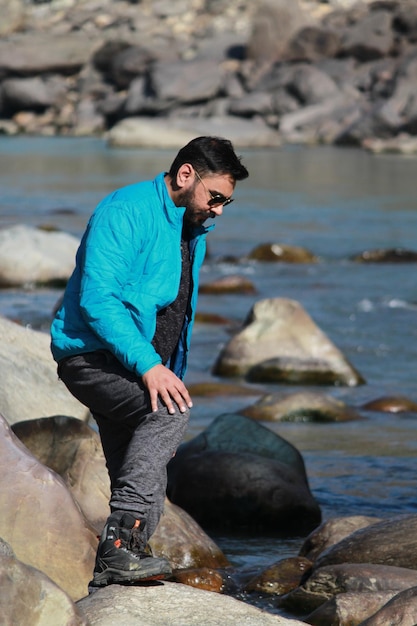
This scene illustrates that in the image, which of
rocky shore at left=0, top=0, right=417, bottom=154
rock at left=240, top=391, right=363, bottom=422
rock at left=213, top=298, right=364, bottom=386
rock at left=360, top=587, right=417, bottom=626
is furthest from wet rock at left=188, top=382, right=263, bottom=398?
rocky shore at left=0, top=0, right=417, bottom=154

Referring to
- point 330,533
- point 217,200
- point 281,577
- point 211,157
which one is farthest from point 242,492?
point 211,157

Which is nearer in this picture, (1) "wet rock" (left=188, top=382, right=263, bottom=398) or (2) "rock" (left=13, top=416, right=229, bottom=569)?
(2) "rock" (left=13, top=416, right=229, bottom=569)

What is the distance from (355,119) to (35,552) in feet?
152

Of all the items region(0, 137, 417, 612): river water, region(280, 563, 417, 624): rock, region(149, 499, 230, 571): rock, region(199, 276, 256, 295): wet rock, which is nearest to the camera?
region(280, 563, 417, 624): rock

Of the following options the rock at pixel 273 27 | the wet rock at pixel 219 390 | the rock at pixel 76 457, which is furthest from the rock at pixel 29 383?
the rock at pixel 273 27

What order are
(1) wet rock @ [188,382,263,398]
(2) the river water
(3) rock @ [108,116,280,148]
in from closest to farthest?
(2) the river water, (1) wet rock @ [188,382,263,398], (3) rock @ [108,116,280,148]

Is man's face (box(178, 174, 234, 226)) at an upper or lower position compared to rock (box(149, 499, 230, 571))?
upper

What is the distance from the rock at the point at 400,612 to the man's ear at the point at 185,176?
1491 mm

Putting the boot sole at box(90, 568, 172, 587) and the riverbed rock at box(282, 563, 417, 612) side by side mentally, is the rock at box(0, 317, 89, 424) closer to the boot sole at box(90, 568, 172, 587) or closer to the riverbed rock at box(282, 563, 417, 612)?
the riverbed rock at box(282, 563, 417, 612)

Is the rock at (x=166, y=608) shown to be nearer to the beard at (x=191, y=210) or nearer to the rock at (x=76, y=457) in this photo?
the beard at (x=191, y=210)

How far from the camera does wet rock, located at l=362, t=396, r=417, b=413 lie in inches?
371

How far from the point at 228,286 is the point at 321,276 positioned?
215 cm

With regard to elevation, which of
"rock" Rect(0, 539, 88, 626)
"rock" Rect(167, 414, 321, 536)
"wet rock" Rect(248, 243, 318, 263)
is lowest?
"wet rock" Rect(248, 243, 318, 263)

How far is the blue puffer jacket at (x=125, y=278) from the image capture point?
391 centimetres
